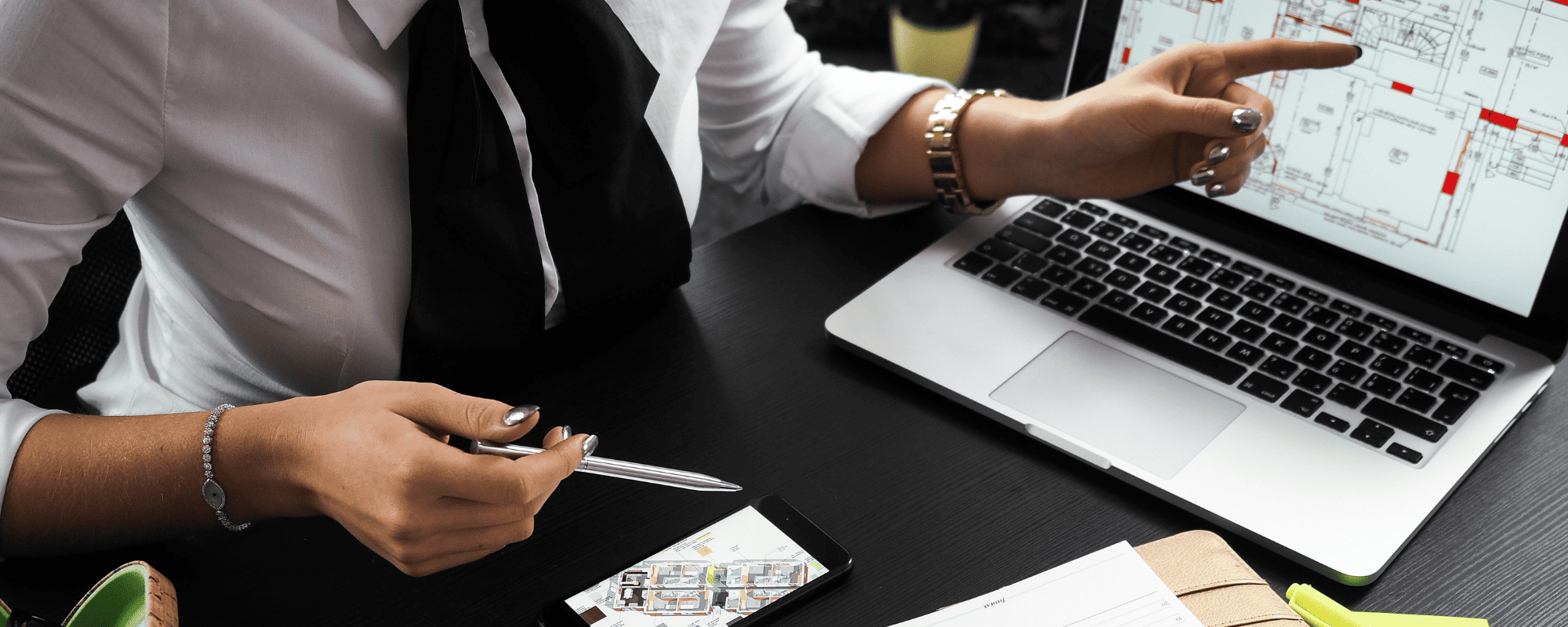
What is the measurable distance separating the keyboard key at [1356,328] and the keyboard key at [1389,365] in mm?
25

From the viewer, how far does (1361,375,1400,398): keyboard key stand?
0.74m

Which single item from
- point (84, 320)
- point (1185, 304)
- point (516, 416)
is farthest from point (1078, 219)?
point (84, 320)

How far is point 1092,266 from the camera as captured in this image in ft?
2.94

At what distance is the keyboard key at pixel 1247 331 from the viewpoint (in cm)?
81

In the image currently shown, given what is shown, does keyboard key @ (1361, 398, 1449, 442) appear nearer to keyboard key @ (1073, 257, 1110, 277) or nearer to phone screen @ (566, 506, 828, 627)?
keyboard key @ (1073, 257, 1110, 277)

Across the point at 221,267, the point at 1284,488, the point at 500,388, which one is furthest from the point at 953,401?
the point at 221,267

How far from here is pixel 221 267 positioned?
2.39 feet

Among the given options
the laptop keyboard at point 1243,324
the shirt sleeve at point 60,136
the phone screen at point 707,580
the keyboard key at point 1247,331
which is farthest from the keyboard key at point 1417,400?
the shirt sleeve at point 60,136

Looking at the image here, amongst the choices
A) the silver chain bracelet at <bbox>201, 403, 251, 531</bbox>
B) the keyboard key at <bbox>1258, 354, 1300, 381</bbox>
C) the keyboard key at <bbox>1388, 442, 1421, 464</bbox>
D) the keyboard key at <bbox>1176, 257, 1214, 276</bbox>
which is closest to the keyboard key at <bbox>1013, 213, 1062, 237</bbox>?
the keyboard key at <bbox>1176, 257, 1214, 276</bbox>

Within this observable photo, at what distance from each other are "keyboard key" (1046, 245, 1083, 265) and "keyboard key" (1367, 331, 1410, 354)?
0.23 metres

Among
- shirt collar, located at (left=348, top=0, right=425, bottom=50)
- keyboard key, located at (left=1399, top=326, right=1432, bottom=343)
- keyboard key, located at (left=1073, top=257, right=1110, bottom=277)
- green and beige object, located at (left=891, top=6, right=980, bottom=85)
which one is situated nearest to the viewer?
shirt collar, located at (left=348, top=0, right=425, bottom=50)

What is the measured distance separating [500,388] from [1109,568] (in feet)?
1.41

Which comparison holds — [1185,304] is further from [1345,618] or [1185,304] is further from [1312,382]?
[1345,618]

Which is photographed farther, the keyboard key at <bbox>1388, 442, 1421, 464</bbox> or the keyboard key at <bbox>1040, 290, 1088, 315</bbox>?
the keyboard key at <bbox>1040, 290, 1088, 315</bbox>
